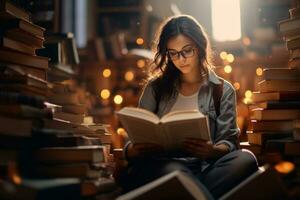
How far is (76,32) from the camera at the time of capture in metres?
5.21

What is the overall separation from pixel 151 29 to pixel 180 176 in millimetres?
3568

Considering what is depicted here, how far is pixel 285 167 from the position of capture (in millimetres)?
2016

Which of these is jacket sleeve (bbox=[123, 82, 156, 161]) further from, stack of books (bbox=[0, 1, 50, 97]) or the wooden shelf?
the wooden shelf

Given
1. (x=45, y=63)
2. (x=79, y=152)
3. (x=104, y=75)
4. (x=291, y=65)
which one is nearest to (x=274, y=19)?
(x=104, y=75)

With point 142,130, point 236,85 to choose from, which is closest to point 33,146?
point 142,130

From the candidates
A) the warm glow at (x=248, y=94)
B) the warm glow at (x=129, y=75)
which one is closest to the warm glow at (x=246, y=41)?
the warm glow at (x=248, y=94)

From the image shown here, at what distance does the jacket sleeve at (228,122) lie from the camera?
2090 mm

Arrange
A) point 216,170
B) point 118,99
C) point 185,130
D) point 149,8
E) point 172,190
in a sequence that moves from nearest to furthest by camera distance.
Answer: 1. point 172,190
2. point 185,130
3. point 216,170
4. point 118,99
5. point 149,8

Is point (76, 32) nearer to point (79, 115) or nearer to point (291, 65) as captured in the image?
point (79, 115)

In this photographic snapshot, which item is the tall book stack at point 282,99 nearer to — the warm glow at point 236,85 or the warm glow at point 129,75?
the warm glow at point 236,85

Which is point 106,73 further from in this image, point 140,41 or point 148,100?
point 148,100

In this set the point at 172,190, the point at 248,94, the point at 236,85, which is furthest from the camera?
the point at 236,85

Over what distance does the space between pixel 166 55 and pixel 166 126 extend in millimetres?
616

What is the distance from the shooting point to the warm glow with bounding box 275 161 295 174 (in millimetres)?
2002
